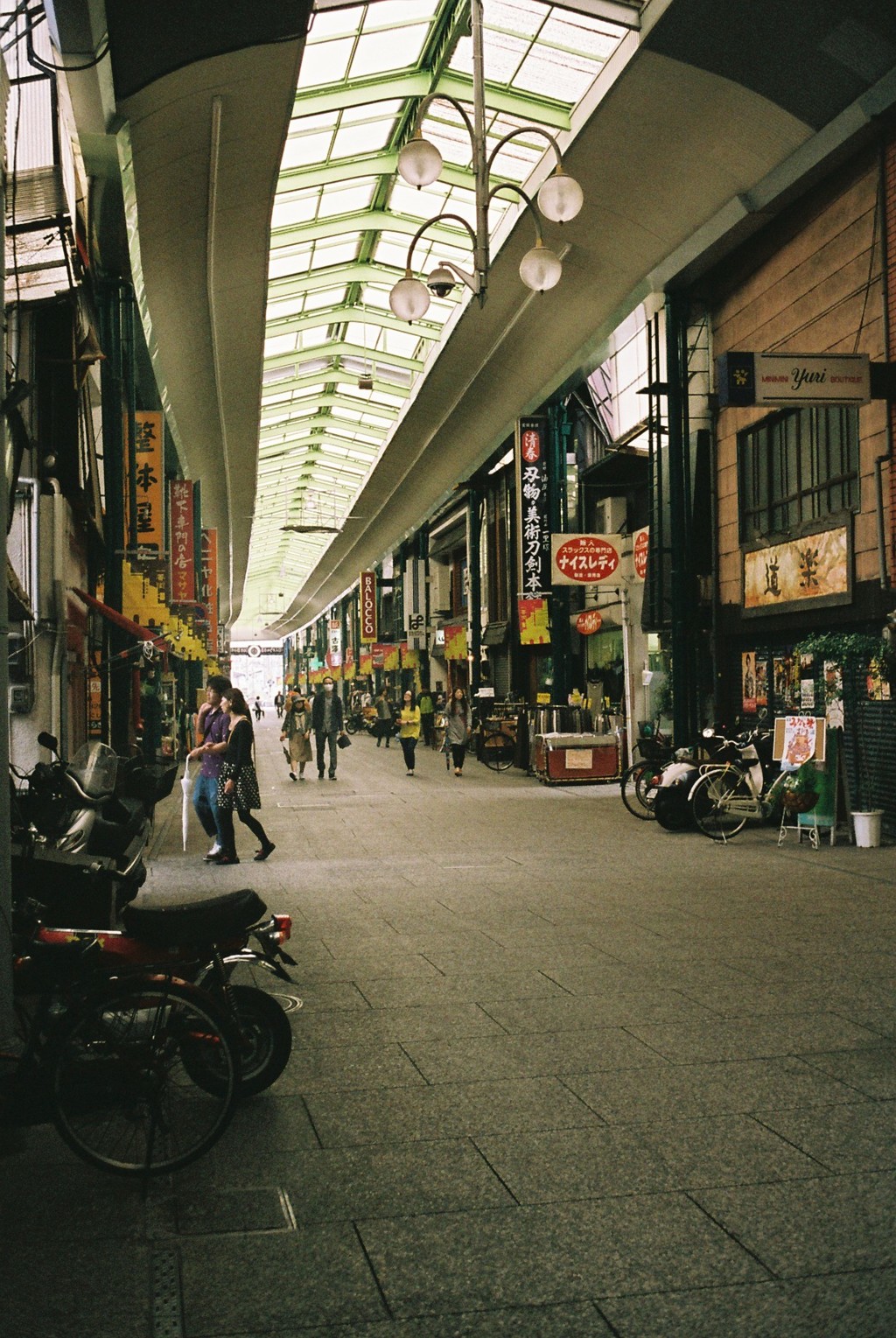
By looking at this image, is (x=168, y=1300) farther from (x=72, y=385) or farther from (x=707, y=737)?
(x=707, y=737)

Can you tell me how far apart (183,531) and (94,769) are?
16.4m

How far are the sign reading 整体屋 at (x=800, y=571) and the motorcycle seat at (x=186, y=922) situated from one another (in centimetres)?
1005

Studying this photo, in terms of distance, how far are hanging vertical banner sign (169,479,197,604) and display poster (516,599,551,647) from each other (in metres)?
6.27

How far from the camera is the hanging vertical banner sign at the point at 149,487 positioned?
17453 millimetres

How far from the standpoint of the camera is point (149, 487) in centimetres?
1772

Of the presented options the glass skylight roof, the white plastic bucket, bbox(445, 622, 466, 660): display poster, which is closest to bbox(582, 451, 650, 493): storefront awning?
the glass skylight roof

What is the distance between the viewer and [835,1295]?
2.97m

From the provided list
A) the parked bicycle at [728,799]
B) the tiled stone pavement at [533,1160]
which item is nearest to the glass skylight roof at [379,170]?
the parked bicycle at [728,799]

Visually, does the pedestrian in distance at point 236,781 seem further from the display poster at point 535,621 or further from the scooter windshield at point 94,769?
the display poster at point 535,621

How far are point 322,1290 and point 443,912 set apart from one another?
5.45m

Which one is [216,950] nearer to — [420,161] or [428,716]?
[420,161]

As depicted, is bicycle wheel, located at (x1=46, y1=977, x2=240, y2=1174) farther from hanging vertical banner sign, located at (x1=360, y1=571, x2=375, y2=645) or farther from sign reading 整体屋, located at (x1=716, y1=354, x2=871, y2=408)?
hanging vertical banner sign, located at (x1=360, y1=571, x2=375, y2=645)

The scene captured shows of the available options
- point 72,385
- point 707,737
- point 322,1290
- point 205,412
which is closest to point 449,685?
point 205,412

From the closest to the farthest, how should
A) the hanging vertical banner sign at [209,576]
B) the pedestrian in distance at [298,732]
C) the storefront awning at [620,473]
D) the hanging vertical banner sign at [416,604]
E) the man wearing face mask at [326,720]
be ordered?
the storefront awning at [620,473] → the pedestrian in distance at [298,732] → the man wearing face mask at [326,720] → the hanging vertical banner sign at [209,576] → the hanging vertical banner sign at [416,604]
